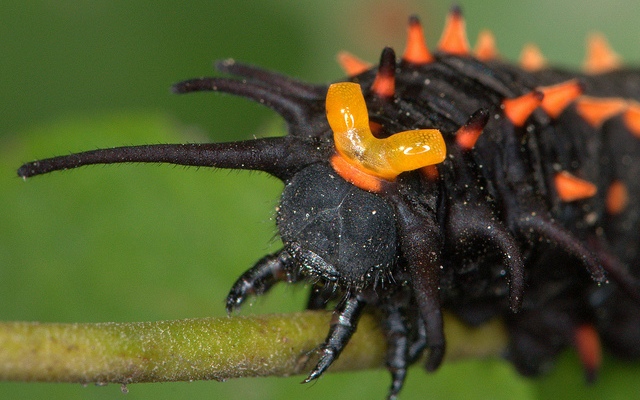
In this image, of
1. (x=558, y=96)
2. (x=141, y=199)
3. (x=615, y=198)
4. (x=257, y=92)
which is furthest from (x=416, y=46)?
(x=141, y=199)

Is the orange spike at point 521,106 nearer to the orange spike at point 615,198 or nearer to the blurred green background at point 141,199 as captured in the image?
the orange spike at point 615,198

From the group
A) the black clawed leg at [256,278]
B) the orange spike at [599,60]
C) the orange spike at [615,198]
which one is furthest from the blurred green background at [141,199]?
the orange spike at [599,60]

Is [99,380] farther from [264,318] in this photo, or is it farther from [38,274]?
[38,274]

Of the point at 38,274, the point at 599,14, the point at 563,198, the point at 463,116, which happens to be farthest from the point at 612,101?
the point at 38,274

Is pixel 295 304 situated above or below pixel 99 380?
below

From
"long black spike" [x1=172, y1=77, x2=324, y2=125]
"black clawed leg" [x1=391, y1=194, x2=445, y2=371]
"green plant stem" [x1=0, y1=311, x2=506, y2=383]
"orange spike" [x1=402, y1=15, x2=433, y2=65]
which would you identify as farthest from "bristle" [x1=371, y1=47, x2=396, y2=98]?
"green plant stem" [x1=0, y1=311, x2=506, y2=383]

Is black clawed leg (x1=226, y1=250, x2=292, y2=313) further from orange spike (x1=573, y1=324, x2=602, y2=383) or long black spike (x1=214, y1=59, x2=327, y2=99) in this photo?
orange spike (x1=573, y1=324, x2=602, y2=383)
